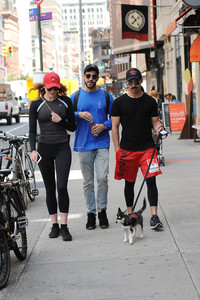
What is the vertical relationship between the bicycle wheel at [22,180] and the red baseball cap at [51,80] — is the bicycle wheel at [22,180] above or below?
below

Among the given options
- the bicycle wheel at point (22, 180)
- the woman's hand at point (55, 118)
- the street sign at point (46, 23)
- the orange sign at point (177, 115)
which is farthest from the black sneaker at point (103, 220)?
the street sign at point (46, 23)

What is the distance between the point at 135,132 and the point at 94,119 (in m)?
0.51

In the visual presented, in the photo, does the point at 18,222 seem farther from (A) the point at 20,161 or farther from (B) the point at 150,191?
(A) the point at 20,161

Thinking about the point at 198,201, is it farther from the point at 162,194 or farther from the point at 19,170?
the point at 19,170

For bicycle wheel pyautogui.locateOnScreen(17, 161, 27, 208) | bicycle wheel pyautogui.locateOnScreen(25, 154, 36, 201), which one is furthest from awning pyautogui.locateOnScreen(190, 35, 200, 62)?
bicycle wheel pyautogui.locateOnScreen(17, 161, 27, 208)

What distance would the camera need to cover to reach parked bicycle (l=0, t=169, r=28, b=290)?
15.8ft

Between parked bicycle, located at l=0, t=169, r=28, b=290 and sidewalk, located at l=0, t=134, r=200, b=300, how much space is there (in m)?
0.15

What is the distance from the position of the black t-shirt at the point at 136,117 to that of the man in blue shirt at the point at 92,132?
9.5 inches

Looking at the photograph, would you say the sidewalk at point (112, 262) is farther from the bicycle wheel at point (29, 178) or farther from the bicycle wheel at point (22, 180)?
the bicycle wheel at point (29, 178)

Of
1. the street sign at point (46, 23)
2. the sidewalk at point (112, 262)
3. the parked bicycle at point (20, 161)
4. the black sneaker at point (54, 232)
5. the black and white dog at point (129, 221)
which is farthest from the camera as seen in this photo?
the street sign at point (46, 23)

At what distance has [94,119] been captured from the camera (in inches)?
265

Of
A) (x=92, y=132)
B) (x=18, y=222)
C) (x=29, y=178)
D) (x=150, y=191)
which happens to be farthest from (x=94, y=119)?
(x=29, y=178)

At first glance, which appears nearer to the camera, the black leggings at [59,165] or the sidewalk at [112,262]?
the sidewalk at [112,262]

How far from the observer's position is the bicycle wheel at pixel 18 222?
17.8 feet
